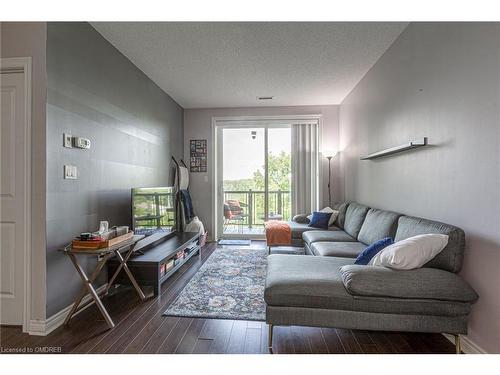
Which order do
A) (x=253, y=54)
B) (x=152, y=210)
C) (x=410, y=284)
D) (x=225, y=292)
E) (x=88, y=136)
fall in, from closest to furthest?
1. (x=410, y=284)
2. (x=88, y=136)
3. (x=225, y=292)
4. (x=253, y=54)
5. (x=152, y=210)

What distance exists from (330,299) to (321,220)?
99.5 inches

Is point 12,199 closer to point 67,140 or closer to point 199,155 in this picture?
point 67,140

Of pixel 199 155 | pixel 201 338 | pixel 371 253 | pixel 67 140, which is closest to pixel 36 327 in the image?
pixel 201 338

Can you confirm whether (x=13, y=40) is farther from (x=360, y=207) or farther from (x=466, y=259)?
(x=360, y=207)

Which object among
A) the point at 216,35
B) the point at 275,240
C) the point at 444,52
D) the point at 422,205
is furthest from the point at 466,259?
the point at 216,35

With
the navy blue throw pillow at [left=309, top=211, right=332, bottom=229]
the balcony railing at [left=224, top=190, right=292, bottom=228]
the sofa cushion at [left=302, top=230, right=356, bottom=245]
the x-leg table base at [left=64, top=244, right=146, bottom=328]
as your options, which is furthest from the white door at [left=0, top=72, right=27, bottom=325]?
the balcony railing at [left=224, top=190, right=292, bottom=228]

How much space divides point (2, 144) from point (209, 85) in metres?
2.70

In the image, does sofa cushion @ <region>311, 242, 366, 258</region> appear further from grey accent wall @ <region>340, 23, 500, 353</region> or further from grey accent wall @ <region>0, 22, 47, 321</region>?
grey accent wall @ <region>0, 22, 47, 321</region>

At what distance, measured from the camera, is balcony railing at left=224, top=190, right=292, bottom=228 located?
5559 millimetres

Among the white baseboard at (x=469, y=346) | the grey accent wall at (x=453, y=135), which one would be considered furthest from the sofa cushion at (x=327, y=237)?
the white baseboard at (x=469, y=346)

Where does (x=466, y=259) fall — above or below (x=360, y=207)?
below

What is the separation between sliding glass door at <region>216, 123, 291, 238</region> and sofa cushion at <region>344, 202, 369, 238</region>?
1.80 meters

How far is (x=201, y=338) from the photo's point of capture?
1936mm

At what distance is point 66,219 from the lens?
2.21m
